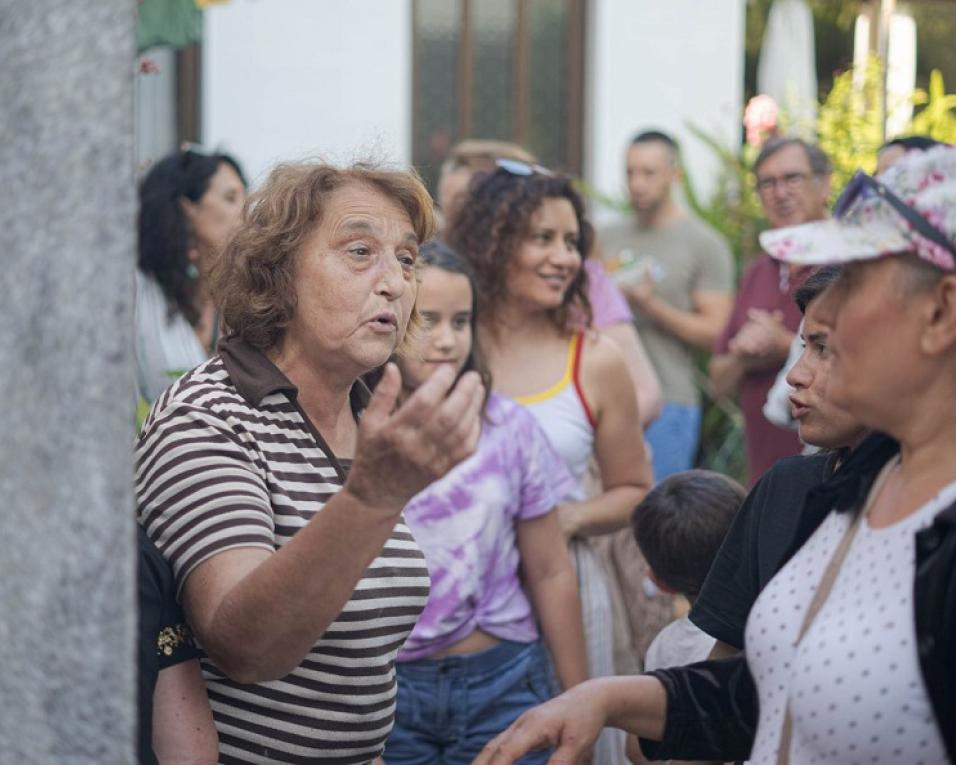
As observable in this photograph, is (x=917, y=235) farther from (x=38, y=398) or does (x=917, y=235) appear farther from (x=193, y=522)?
(x=193, y=522)

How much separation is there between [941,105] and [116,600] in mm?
9525

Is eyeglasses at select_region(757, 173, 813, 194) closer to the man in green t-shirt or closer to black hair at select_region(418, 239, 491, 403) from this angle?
the man in green t-shirt

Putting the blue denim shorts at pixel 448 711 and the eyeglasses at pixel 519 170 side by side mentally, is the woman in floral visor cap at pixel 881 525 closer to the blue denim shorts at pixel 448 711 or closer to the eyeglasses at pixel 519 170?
the blue denim shorts at pixel 448 711

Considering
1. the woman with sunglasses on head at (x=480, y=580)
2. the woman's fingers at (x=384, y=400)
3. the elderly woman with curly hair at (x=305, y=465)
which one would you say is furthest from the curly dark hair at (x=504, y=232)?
the woman's fingers at (x=384, y=400)

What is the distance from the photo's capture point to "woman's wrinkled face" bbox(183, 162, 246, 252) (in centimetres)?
565

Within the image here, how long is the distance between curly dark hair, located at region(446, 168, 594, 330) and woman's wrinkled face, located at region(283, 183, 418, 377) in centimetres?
173

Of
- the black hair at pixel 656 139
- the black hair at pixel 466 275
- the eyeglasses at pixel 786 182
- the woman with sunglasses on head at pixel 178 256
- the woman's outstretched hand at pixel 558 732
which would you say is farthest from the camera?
the black hair at pixel 656 139

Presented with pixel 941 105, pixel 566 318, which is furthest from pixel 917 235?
pixel 941 105

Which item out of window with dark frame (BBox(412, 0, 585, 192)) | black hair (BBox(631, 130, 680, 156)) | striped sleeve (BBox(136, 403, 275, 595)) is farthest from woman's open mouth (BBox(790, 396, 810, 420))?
window with dark frame (BBox(412, 0, 585, 192))

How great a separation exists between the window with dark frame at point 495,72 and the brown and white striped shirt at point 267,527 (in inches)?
263

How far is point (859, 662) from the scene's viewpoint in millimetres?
1794

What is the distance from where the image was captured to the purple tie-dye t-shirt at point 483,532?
3592mm

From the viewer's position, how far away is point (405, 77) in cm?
912

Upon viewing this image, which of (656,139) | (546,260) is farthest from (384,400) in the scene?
(656,139)
